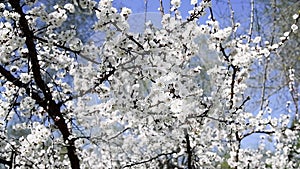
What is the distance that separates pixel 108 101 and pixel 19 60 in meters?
0.42

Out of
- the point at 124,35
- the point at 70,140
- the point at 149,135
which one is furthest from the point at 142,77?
the point at 149,135

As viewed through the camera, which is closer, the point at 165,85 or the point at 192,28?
the point at 165,85

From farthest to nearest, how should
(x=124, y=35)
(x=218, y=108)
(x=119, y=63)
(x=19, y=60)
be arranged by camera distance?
(x=218, y=108) → (x=19, y=60) → (x=119, y=63) → (x=124, y=35)

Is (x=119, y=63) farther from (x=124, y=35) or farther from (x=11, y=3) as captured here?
(x=11, y=3)

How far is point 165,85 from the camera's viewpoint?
5.18 feet

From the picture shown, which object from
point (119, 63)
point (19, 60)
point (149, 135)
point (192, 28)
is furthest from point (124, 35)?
point (149, 135)

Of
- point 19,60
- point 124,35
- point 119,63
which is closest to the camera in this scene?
point 124,35

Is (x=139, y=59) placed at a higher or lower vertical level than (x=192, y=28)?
lower

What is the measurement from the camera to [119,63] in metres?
1.66

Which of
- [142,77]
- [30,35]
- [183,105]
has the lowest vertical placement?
[183,105]

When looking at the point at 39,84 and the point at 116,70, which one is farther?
the point at 39,84

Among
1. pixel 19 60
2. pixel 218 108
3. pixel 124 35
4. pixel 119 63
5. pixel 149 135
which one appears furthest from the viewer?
pixel 149 135

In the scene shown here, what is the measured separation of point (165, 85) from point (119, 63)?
0.19 m

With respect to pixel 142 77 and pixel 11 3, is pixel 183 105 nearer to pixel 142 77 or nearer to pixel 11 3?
pixel 142 77
